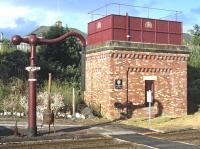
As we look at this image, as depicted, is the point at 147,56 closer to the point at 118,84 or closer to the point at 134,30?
the point at 134,30

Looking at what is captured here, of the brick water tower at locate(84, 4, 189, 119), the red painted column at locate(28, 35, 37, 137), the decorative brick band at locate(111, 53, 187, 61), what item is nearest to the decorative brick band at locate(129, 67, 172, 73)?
the brick water tower at locate(84, 4, 189, 119)

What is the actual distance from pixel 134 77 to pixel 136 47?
1.78m

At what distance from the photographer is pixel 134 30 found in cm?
2891

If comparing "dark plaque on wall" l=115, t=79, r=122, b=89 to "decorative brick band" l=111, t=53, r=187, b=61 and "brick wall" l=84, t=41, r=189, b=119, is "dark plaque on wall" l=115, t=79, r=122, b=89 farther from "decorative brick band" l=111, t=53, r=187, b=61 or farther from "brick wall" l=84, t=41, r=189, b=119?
"decorative brick band" l=111, t=53, r=187, b=61

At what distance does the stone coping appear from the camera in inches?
1094

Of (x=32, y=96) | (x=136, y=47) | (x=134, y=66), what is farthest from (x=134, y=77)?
(x=32, y=96)

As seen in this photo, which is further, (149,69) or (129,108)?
(149,69)

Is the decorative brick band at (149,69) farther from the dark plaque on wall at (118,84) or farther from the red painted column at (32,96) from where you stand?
the red painted column at (32,96)

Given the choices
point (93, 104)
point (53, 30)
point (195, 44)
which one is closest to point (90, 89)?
point (93, 104)

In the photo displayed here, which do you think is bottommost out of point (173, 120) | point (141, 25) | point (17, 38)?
point (173, 120)

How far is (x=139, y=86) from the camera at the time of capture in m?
28.7

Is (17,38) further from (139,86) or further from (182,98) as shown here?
(182,98)

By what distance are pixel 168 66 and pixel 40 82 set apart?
8.52 metres

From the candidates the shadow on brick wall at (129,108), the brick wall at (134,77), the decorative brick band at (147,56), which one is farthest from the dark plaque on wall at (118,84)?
the decorative brick band at (147,56)
